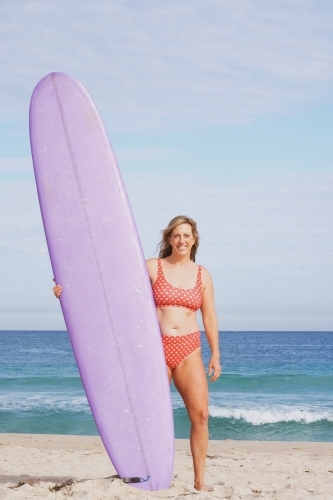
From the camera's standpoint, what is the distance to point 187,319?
3588 mm

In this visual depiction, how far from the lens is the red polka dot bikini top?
3.56 m

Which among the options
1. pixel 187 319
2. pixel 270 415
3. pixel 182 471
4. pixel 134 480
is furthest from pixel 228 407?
pixel 187 319

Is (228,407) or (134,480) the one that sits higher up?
(134,480)

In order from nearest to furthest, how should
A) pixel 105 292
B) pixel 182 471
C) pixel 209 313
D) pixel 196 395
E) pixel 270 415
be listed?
pixel 196 395 → pixel 209 313 → pixel 105 292 → pixel 182 471 → pixel 270 415

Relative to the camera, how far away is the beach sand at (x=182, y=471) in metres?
3.63

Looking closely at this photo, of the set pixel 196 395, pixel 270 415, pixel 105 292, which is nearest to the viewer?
pixel 196 395

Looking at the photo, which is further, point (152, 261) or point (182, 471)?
point (182, 471)

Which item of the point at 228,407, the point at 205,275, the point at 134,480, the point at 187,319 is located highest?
the point at 205,275

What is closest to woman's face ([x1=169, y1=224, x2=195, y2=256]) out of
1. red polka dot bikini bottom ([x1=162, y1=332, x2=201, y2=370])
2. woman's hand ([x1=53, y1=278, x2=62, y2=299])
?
red polka dot bikini bottom ([x1=162, y1=332, x2=201, y2=370])

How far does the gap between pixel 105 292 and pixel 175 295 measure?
0.45m

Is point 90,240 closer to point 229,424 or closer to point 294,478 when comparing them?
point 294,478

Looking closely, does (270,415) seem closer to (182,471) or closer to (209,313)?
(182,471)

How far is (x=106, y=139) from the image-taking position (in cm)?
391

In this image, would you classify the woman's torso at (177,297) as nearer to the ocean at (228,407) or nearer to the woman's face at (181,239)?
the woman's face at (181,239)
